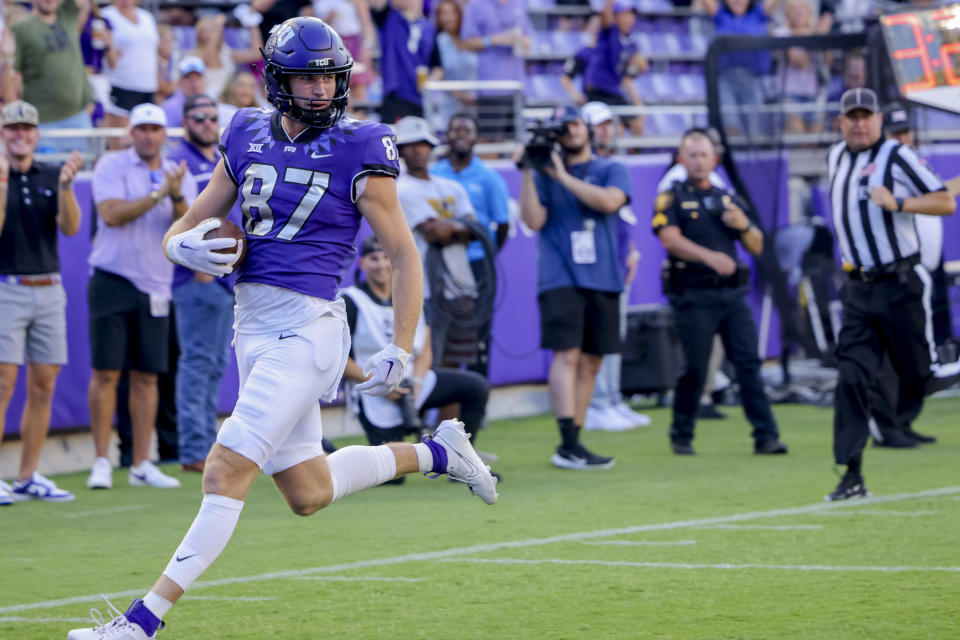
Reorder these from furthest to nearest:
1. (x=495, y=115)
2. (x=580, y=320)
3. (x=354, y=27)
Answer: (x=354, y=27) < (x=495, y=115) < (x=580, y=320)

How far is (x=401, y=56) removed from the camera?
1422cm

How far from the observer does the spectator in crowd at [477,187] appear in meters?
11.0

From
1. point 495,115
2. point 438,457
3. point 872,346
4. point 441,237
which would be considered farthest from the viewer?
point 495,115

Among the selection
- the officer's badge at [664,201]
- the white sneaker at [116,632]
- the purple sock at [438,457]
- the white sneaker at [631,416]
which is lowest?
the white sneaker at [631,416]

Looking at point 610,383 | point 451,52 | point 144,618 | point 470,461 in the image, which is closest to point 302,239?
point 470,461

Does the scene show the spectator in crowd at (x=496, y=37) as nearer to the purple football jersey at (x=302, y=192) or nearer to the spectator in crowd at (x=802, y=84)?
the spectator in crowd at (x=802, y=84)

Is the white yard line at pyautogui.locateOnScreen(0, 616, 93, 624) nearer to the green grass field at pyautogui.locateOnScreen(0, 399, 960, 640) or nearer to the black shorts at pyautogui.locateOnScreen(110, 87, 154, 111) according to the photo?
the green grass field at pyautogui.locateOnScreen(0, 399, 960, 640)

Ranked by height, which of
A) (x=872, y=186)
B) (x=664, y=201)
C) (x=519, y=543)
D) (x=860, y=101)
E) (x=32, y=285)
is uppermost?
(x=860, y=101)

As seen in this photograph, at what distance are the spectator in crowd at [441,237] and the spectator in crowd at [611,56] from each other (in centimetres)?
584

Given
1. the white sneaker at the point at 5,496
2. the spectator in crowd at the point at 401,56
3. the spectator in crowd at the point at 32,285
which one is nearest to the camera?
the white sneaker at the point at 5,496

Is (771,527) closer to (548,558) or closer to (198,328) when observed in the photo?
(548,558)

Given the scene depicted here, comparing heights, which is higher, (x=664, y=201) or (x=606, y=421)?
(x=664, y=201)

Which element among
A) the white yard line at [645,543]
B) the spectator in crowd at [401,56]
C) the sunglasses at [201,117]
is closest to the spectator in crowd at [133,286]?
the sunglasses at [201,117]

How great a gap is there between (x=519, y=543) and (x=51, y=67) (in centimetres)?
636
